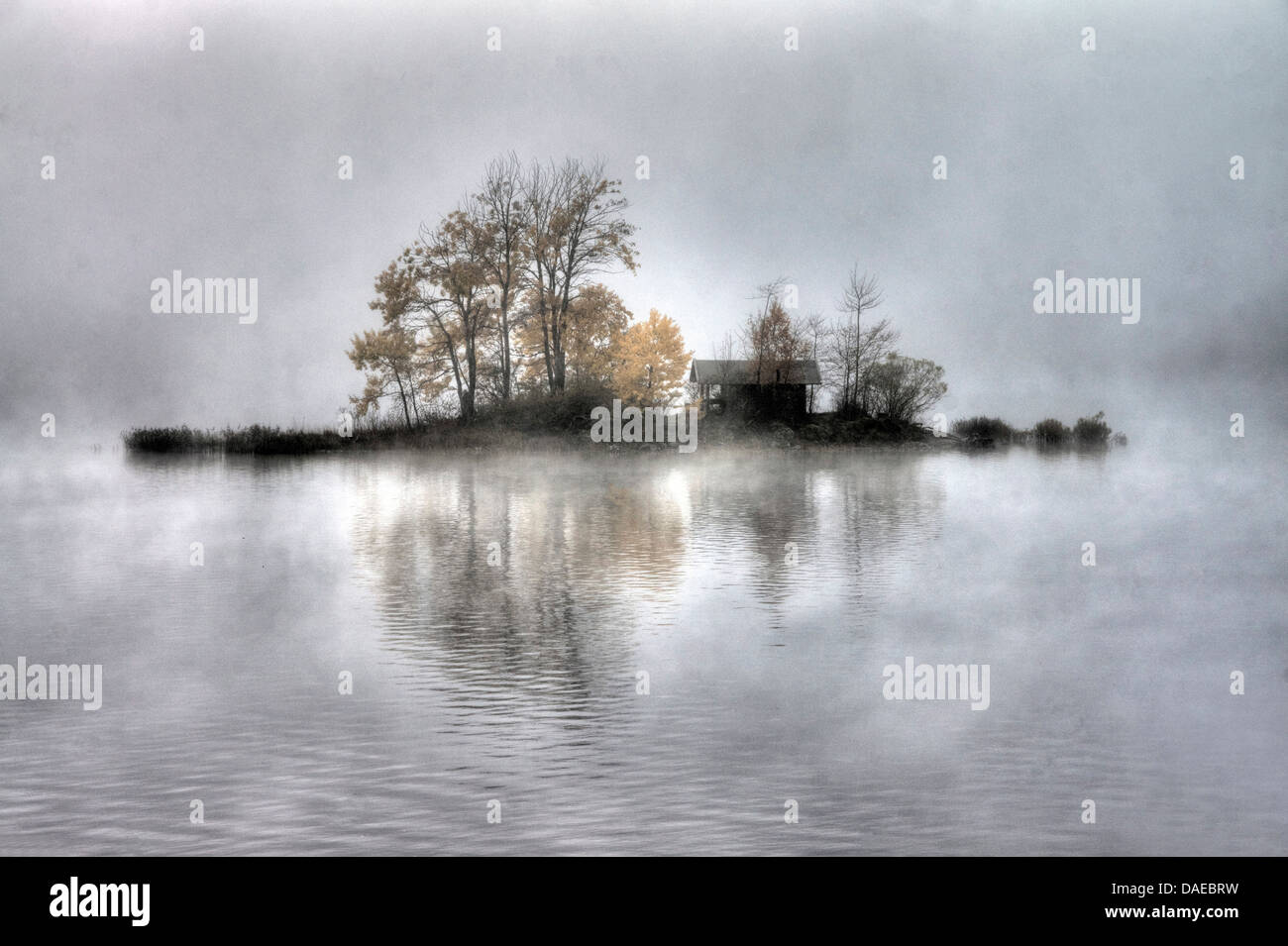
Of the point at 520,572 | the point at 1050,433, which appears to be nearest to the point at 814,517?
the point at 520,572

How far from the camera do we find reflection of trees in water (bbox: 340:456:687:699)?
9017mm

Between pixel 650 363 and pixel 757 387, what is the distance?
23.5ft

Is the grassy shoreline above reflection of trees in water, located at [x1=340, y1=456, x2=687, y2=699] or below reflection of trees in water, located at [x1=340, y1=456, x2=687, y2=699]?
above

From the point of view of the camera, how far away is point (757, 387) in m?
46.2

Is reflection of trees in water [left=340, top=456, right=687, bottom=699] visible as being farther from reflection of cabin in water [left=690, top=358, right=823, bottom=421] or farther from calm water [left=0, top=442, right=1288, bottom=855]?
reflection of cabin in water [left=690, top=358, right=823, bottom=421]

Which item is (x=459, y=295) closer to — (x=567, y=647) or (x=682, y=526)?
(x=682, y=526)

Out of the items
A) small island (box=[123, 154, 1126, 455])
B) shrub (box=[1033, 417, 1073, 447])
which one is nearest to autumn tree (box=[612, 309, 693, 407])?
small island (box=[123, 154, 1126, 455])

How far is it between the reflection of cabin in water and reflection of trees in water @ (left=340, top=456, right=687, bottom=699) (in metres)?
19.7

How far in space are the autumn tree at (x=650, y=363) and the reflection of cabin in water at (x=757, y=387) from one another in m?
3.75

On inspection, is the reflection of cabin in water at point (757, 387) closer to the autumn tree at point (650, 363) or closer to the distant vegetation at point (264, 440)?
the autumn tree at point (650, 363)

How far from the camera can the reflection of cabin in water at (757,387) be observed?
4541 cm

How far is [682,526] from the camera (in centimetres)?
1723

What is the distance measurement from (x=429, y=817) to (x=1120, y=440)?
54.5m

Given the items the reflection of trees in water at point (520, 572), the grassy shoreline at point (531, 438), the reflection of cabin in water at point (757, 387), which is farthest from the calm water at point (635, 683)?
the reflection of cabin in water at point (757, 387)
